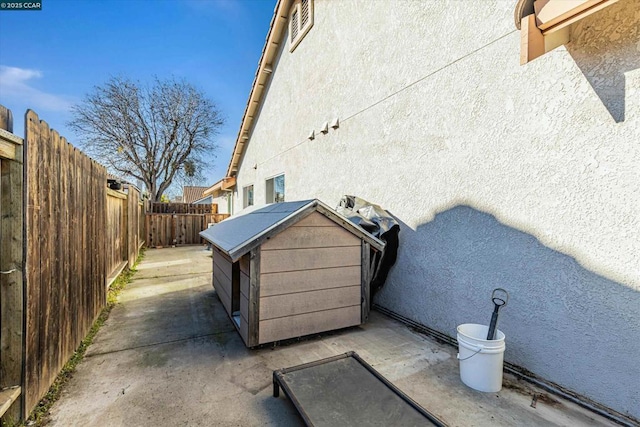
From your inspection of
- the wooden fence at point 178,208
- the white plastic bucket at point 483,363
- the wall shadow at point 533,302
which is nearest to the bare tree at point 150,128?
the wooden fence at point 178,208

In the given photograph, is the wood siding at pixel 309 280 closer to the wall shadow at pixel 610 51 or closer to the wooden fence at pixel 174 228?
the wall shadow at pixel 610 51

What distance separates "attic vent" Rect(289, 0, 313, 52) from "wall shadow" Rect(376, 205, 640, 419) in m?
5.35

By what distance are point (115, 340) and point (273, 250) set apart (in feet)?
6.76

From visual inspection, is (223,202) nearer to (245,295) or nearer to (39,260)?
(245,295)

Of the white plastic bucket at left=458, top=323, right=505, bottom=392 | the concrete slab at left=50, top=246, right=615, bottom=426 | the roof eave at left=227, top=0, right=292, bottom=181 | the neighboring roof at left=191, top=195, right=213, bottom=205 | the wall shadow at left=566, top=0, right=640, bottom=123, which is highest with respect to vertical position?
the roof eave at left=227, top=0, right=292, bottom=181

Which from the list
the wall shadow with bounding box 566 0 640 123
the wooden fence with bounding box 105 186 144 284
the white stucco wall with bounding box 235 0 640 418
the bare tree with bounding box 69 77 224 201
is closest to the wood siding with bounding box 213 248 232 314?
the wooden fence with bounding box 105 186 144 284

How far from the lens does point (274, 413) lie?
76.2 inches

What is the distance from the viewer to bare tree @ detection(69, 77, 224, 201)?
15.9 meters

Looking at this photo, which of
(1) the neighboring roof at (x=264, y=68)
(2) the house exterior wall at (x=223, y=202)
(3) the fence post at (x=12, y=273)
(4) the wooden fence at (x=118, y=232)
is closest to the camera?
(3) the fence post at (x=12, y=273)

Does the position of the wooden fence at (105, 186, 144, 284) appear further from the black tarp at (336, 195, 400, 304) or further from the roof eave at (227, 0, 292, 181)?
the roof eave at (227, 0, 292, 181)

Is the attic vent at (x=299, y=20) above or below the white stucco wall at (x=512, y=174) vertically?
above

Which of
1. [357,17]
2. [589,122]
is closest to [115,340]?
[589,122]

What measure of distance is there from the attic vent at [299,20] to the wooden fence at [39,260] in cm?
527

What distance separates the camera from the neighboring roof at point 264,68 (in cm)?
690
